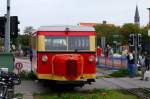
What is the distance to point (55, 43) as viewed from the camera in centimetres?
2130

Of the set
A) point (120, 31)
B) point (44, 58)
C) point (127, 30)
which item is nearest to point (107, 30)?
point (120, 31)

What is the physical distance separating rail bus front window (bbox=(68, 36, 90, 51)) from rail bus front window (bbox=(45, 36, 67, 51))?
0.78 ft

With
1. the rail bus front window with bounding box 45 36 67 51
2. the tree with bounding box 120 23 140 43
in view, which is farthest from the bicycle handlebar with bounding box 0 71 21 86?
the tree with bounding box 120 23 140 43

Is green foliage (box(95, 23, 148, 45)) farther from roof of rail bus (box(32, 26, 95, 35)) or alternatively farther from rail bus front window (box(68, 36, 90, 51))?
rail bus front window (box(68, 36, 90, 51))

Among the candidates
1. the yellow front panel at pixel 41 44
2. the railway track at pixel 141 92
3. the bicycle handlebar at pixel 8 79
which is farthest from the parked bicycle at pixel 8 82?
the railway track at pixel 141 92

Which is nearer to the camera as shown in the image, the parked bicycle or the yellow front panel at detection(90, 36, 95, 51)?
the parked bicycle

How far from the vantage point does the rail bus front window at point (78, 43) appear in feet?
69.6

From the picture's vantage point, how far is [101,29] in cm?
13050

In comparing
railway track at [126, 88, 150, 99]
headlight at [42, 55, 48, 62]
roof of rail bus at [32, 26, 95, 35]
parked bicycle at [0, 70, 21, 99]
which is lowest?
railway track at [126, 88, 150, 99]

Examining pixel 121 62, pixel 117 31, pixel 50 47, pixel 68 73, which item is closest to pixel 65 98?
pixel 68 73

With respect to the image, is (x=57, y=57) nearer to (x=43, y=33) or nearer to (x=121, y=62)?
(x=43, y=33)

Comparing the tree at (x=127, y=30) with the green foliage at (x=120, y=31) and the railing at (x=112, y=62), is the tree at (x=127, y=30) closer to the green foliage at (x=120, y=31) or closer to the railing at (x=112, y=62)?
the green foliage at (x=120, y=31)

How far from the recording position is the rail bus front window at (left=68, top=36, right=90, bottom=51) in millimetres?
21208

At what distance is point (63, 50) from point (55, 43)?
0.46 metres
